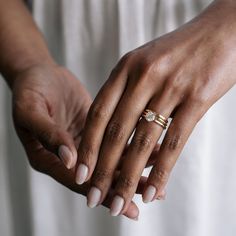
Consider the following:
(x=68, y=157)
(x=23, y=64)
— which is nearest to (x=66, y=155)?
(x=68, y=157)

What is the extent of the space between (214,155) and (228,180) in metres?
0.05

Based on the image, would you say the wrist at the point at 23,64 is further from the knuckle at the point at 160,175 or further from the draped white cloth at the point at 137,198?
the knuckle at the point at 160,175

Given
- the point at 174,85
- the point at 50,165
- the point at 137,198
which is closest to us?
the point at 174,85

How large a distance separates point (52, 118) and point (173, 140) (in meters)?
0.21

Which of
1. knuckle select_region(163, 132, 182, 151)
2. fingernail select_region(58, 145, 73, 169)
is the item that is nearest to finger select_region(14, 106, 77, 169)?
fingernail select_region(58, 145, 73, 169)

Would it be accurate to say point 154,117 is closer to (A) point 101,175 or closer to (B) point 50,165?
(A) point 101,175

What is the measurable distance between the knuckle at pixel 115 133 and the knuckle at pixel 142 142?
0.05 feet

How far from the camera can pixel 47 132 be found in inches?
19.8

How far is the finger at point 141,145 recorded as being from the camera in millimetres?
433

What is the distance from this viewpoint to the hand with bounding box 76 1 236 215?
1.42 feet

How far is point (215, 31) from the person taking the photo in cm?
44

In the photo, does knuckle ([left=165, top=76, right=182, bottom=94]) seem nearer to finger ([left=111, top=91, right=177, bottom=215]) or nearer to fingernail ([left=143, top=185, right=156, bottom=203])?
finger ([left=111, top=91, right=177, bottom=215])

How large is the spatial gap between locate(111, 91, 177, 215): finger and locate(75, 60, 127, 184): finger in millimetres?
35

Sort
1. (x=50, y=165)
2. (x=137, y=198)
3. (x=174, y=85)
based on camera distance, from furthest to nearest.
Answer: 1. (x=137, y=198)
2. (x=50, y=165)
3. (x=174, y=85)
